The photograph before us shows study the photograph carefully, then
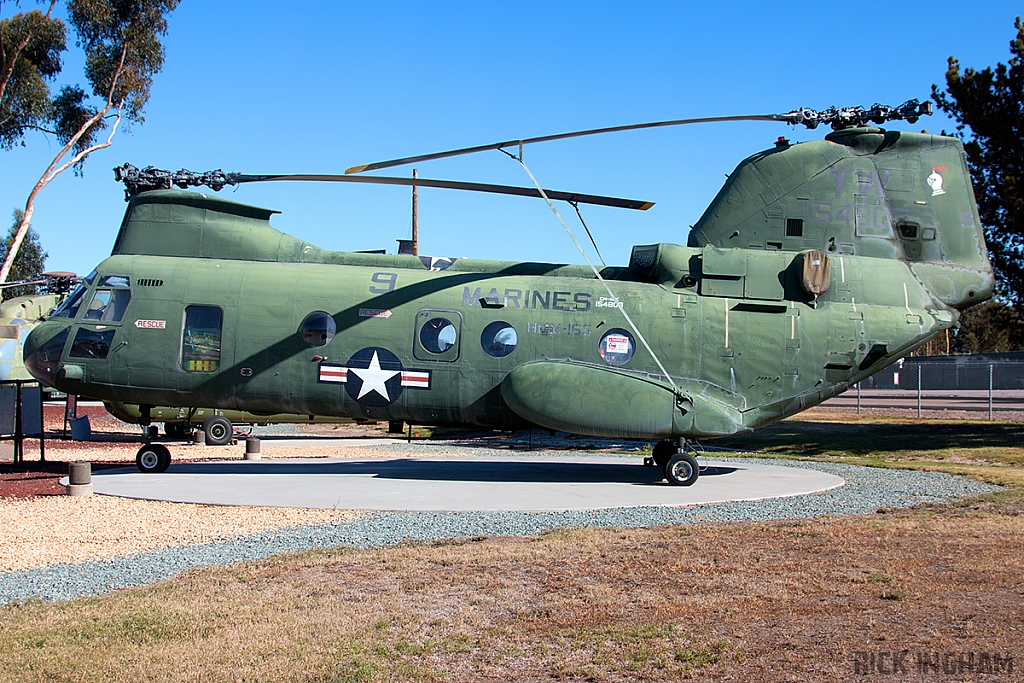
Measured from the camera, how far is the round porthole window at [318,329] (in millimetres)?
13602

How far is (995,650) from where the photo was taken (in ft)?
16.8

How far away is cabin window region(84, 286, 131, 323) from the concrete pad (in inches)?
101

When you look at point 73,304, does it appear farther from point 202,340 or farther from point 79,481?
point 79,481

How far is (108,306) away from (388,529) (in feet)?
→ 23.4

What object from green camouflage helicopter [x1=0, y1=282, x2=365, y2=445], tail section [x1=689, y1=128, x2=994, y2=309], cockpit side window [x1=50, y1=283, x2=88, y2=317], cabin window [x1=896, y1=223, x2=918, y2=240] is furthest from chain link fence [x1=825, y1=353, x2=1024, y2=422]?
cockpit side window [x1=50, y1=283, x2=88, y2=317]

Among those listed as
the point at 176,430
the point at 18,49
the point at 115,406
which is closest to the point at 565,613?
the point at 115,406

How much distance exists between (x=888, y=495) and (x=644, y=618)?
25.2ft

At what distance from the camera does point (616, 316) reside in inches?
535

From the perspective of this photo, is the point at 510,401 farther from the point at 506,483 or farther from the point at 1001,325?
the point at 1001,325

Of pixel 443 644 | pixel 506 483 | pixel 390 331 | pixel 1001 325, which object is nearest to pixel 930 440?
pixel 1001 325

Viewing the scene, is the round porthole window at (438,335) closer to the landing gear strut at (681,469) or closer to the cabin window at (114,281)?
the landing gear strut at (681,469)

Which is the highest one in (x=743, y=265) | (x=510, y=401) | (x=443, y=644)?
(x=743, y=265)

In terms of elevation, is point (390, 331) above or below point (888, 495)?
above

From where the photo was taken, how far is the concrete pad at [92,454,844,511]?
11625 mm
